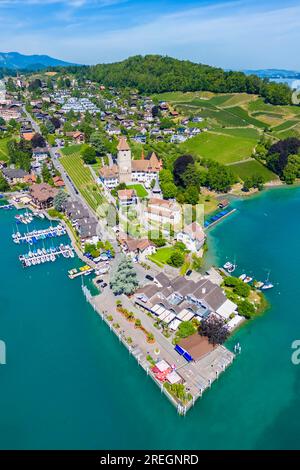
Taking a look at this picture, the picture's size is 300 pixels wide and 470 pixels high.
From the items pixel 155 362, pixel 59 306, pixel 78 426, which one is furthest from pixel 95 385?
pixel 59 306

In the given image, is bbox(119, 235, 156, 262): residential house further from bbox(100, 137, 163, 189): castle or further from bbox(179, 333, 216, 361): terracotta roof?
bbox(100, 137, 163, 189): castle

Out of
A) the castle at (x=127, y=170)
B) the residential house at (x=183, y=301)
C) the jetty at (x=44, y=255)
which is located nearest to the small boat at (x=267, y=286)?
the residential house at (x=183, y=301)

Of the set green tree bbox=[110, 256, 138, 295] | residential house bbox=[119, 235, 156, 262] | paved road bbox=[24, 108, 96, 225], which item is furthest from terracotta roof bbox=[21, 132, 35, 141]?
green tree bbox=[110, 256, 138, 295]

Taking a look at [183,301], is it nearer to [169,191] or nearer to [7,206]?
[169,191]

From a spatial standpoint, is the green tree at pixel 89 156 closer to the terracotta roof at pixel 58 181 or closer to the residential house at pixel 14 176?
the terracotta roof at pixel 58 181

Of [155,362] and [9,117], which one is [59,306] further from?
[9,117]

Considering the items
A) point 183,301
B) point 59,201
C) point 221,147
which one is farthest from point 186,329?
point 221,147
